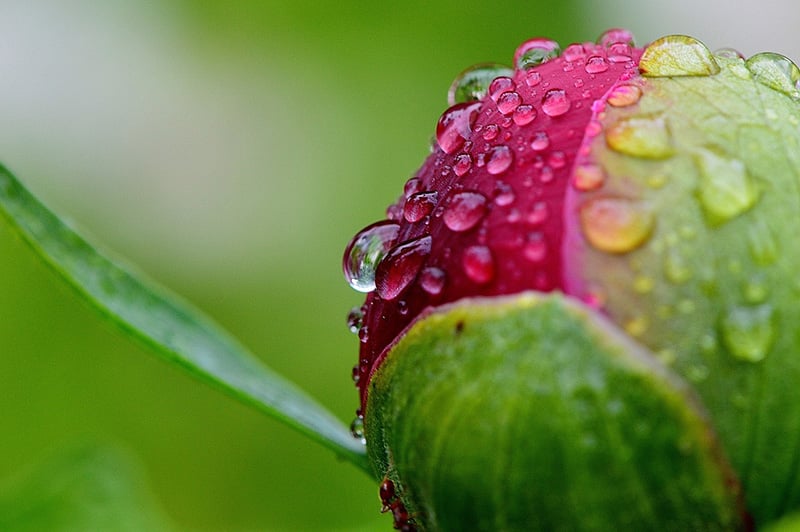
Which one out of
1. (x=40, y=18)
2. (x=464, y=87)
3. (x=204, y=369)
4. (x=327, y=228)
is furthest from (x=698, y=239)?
(x=40, y=18)

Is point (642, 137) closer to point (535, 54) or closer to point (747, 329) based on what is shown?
point (747, 329)

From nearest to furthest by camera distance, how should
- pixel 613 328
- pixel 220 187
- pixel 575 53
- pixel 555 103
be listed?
pixel 613 328, pixel 555 103, pixel 575 53, pixel 220 187

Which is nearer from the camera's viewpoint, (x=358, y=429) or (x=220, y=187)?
(x=358, y=429)

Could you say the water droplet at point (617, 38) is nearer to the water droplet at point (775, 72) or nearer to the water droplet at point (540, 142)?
the water droplet at point (775, 72)

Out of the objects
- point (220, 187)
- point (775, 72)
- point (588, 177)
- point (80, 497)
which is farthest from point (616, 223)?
point (220, 187)

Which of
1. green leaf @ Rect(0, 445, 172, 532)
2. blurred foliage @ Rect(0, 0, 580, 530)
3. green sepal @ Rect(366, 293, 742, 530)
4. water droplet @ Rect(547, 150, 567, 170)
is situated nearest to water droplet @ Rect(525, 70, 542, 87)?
water droplet @ Rect(547, 150, 567, 170)

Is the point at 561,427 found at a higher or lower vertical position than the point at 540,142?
lower

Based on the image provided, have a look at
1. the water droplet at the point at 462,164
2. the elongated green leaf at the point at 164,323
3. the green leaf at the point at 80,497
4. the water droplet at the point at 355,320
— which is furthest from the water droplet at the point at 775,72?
the green leaf at the point at 80,497
